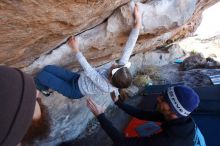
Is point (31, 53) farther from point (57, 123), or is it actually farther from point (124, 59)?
point (57, 123)

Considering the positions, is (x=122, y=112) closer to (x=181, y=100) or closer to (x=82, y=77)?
(x=82, y=77)

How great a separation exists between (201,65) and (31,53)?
24.7 ft

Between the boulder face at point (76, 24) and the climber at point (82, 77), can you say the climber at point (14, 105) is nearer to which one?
the boulder face at point (76, 24)

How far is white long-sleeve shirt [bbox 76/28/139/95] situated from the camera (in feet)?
13.9

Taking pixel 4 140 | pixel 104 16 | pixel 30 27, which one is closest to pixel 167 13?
pixel 104 16

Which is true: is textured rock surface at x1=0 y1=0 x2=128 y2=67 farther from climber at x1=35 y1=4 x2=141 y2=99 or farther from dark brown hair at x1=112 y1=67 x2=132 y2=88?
dark brown hair at x1=112 y1=67 x2=132 y2=88

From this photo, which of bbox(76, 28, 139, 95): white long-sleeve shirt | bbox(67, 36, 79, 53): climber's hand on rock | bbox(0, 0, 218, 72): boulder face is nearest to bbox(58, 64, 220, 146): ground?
bbox(0, 0, 218, 72): boulder face

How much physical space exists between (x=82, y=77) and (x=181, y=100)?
143 centimetres

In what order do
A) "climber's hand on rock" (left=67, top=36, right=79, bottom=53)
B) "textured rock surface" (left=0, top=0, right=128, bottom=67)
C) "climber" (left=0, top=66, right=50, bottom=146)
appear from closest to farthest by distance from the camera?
1. "climber" (left=0, top=66, right=50, bottom=146)
2. "textured rock surface" (left=0, top=0, right=128, bottom=67)
3. "climber's hand on rock" (left=67, top=36, right=79, bottom=53)

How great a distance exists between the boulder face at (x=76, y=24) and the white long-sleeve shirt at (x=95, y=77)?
300mm

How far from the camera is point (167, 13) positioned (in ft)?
16.4

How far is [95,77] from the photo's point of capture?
4.21 metres

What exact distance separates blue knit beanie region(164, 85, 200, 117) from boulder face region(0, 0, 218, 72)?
1.24 metres

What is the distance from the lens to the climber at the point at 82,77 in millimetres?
4238
